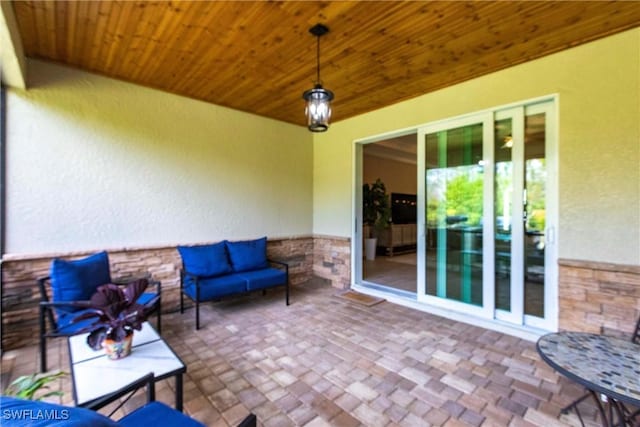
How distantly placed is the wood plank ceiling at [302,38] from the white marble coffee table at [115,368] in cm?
253

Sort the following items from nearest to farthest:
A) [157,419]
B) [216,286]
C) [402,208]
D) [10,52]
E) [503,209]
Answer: [157,419]
[10,52]
[503,209]
[216,286]
[402,208]

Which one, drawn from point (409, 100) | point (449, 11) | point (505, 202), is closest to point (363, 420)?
point (505, 202)

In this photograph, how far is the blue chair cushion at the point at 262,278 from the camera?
3688mm

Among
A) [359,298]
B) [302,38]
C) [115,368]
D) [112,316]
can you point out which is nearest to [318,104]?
[302,38]

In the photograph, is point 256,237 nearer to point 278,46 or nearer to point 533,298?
point 278,46

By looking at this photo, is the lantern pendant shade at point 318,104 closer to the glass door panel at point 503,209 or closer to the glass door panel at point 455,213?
the glass door panel at point 455,213

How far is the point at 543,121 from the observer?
2971 millimetres

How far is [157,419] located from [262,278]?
2.50 m

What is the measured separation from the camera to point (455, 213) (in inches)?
142

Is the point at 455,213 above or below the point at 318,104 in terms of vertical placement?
below

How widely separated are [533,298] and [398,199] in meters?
Answer: 5.75

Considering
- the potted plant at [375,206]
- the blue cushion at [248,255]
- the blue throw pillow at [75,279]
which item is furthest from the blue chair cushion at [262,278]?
the potted plant at [375,206]

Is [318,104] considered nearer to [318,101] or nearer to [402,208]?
[318,101]

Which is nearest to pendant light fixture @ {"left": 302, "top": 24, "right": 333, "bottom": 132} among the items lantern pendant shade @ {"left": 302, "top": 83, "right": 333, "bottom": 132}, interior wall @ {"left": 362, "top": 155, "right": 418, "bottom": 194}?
lantern pendant shade @ {"left": 302, "top": 83, "right": 333, "bottom": 132}
